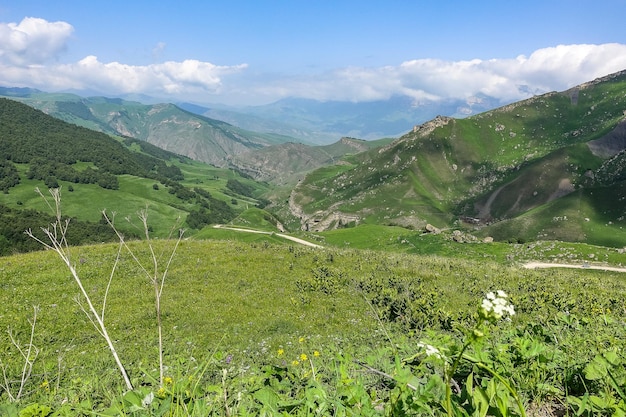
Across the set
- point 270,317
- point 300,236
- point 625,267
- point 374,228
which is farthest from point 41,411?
point 374,228

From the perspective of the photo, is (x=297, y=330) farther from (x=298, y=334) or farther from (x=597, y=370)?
(x=597, y=370)

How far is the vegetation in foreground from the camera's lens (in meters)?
Answer: 3.51

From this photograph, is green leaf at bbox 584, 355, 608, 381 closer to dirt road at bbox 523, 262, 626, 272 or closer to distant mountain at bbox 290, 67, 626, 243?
dirt road at bbox 523, 262, 626, 272

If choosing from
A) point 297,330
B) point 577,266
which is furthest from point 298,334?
point 577,266

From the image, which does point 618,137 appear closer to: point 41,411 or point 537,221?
point 537,221

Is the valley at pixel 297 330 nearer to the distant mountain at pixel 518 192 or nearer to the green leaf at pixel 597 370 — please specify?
the green leaf at pixel 597 370

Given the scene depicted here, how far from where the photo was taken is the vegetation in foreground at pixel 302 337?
3506 millimetres

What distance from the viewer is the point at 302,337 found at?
11070 millimetres

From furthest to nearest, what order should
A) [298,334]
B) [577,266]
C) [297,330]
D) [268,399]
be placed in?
[577,266], [297,330], [298,334], [268,399]

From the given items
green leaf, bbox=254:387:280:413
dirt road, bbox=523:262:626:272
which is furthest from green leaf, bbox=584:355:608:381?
dirt road, bbox=523:262:626:272

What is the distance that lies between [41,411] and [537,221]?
135 m

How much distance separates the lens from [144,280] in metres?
21.5

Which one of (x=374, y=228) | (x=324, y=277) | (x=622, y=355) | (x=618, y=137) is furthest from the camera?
(x=618, y=137)

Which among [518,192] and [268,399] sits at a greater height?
[268,399]
